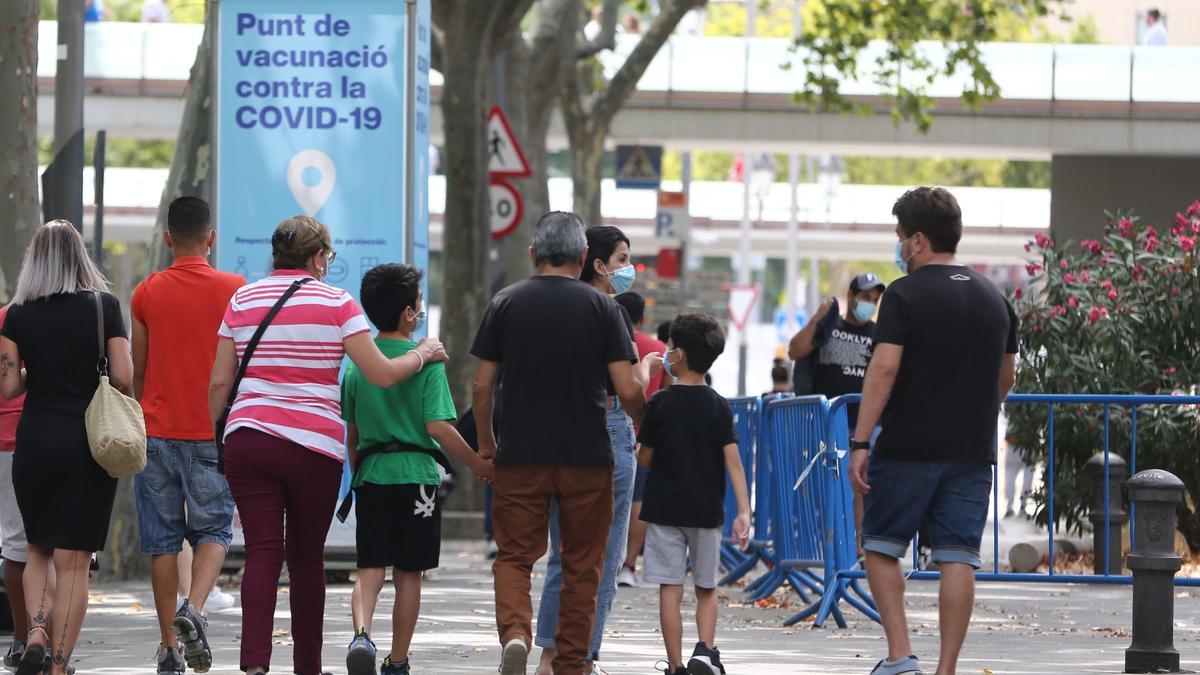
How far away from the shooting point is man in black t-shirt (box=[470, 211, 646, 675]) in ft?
26.3

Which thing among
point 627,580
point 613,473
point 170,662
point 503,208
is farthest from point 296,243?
point 503,208

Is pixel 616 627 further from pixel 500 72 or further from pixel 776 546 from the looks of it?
pixel 500 72

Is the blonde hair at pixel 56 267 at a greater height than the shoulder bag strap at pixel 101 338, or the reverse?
the blonde hair at pixel 56 267

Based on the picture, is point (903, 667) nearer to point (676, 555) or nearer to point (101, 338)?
point (676, 555)

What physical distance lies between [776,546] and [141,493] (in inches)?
186

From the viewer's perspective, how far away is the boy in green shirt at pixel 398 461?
834 centimetres

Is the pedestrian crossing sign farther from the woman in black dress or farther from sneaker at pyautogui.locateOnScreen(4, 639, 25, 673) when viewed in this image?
the woman in black dress

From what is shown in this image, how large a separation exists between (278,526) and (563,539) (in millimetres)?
1060

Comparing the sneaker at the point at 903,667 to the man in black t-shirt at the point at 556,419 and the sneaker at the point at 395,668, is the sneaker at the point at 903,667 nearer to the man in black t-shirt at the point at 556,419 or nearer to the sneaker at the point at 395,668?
the man in black t-shirt at the point at 556,419

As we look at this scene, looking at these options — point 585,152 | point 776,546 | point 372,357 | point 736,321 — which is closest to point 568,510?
point 372,357

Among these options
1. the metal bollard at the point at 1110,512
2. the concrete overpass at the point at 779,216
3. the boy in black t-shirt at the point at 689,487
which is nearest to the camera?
the boy in black t-shirt at the point at 689,487

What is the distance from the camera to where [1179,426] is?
567 inches

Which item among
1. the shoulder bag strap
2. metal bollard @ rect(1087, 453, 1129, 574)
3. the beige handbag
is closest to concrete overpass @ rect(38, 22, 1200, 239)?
metal bollard @ rect(1087, 453, 1129, 574)

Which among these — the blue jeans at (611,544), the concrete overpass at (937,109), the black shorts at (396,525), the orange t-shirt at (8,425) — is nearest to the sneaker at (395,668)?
the black shorts at (396,525)
